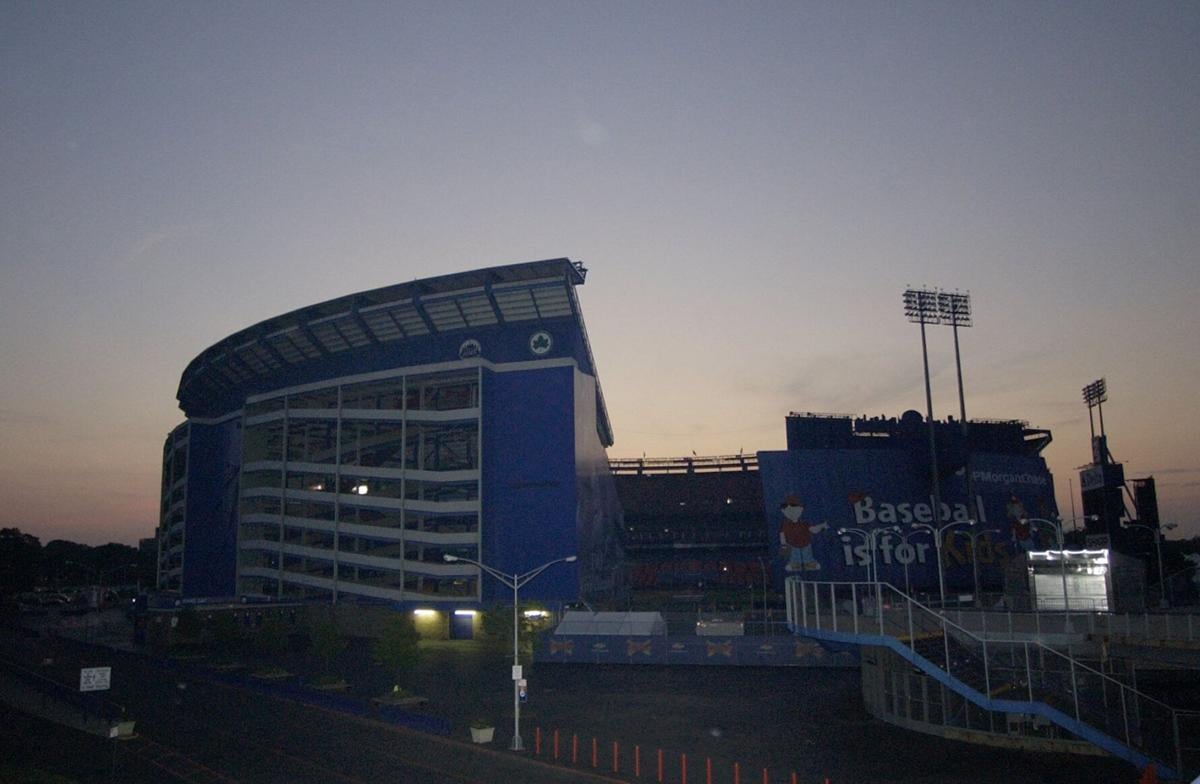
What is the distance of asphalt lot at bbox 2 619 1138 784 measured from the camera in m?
30.3

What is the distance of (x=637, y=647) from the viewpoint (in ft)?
198

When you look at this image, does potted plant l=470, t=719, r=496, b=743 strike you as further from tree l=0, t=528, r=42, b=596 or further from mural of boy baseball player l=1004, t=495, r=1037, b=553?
tree l=0, t=528, r=42, b=596

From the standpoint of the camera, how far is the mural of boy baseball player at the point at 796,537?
308 ft

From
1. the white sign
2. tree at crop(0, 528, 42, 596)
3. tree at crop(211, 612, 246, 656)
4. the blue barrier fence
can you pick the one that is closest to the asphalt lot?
the blue barrier fence

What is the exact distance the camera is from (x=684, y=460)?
465 ft

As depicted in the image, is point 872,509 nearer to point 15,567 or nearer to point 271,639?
point 271,639

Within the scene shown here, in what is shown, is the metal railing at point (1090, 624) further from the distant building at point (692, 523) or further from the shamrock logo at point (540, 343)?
the distant building at point (692, 523)

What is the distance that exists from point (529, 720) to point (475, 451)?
4766 cm

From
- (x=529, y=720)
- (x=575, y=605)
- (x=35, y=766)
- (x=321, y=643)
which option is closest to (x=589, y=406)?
(x=575, y=605)

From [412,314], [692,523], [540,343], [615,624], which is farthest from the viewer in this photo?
[692,523]

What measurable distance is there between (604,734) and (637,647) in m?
23.5

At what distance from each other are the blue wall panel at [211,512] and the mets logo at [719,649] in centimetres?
6671

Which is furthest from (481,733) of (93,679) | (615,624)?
(615,624)

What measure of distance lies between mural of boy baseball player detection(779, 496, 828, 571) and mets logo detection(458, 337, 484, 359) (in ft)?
124
